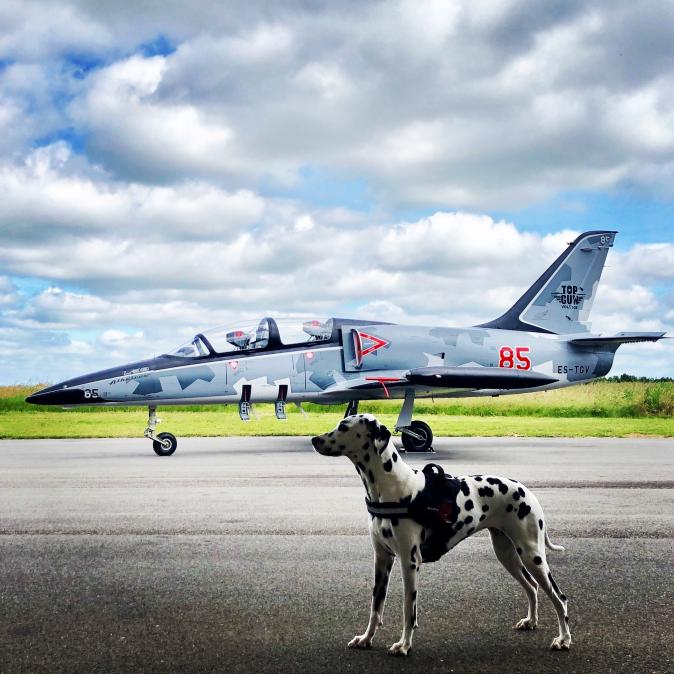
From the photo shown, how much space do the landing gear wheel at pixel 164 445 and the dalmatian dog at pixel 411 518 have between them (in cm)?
1303

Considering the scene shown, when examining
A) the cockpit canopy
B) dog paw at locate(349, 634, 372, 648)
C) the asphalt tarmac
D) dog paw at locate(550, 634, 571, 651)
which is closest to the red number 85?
the cockpit canopy

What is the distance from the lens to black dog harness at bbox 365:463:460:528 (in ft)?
13.9

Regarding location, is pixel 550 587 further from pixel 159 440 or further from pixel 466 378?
pixel 466 378

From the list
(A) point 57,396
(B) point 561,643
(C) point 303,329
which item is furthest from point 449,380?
(B) point 561,643

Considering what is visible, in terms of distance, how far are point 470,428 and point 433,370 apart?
767cm

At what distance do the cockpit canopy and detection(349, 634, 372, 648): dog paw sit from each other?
1369 cm

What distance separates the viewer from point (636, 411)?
3209 cm

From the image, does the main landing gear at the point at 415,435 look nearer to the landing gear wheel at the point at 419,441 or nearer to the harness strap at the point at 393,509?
the landing gear wheel at the point at 419,441

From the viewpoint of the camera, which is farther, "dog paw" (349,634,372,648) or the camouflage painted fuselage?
the camouflage painted fuselage

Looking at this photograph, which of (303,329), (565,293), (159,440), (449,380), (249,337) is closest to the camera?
(159,440)

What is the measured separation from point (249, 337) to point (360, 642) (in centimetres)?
1382

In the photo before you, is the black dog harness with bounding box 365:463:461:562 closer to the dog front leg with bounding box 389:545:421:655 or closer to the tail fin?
the dog front leg with bounding box 389:545:421:655

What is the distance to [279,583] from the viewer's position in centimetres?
594

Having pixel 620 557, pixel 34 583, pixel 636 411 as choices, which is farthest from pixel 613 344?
pixel 34 583
